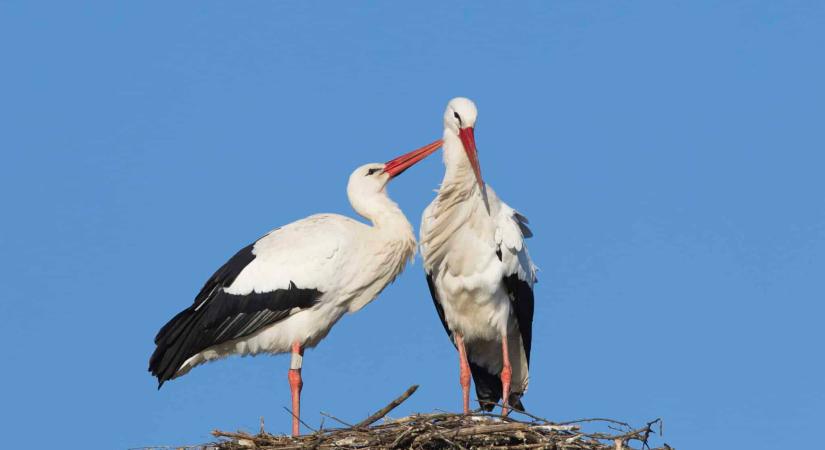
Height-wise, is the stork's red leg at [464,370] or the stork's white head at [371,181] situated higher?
the stork's white head at [371,181]

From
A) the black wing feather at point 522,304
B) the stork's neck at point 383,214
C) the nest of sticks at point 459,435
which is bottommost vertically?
the nest of sticks at point 459,435

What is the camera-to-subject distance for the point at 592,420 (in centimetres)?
1005

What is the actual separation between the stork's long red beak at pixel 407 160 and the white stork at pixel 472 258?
544 millimetres

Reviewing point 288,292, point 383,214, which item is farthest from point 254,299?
point 383,214

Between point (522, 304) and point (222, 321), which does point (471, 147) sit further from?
point (222, 321)

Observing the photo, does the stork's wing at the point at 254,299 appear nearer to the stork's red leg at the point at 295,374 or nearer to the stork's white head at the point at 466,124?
the stork's red leg at the point at 295,374

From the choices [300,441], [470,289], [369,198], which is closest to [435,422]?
[300,441]

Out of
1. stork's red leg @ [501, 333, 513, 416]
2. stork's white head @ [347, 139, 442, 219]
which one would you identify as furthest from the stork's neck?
stork's red leg @ [501, 333, 513, 416]

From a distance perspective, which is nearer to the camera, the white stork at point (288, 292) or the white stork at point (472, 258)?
the white stork at point (472, 258)

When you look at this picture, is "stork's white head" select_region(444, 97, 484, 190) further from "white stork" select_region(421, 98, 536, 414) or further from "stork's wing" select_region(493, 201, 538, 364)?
"stork's wing" select_region(493, 201, 538, 364)

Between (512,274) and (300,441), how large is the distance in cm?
212

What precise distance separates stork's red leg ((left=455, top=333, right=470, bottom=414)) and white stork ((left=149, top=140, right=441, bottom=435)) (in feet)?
2.08

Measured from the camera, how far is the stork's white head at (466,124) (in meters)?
11.4

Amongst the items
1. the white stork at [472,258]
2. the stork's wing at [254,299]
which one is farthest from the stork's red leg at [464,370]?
the stork's wing at [254,299]
